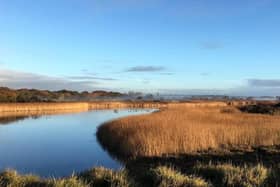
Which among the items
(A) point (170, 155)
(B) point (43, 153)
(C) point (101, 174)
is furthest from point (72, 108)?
(C) point (101, 174)

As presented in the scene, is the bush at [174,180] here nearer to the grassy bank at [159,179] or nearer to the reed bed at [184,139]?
the grassy bank at [159,179]

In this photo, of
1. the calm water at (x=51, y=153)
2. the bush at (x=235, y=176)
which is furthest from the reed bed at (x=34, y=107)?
the bush at (x=235, y=176)

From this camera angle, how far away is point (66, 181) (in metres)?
6.15

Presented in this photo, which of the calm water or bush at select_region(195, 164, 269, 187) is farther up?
bush at select_region(195, 164, 269, 187)

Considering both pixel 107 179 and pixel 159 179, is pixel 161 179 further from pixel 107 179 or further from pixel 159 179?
pixel 107 179

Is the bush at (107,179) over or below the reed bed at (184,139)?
over

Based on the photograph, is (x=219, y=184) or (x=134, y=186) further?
(x=219, y=184)

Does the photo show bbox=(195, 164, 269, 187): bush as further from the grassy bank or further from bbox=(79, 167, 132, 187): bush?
bbox=(79, 167, 132, 187): bush

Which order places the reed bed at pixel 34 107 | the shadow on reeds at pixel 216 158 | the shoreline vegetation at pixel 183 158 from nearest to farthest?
1. the shoreline vegetation at pixel 183 158
2. the shadow on reeds at pixel 216 158
3. the reed bed at pixel 34 107

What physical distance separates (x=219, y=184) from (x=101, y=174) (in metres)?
2.31

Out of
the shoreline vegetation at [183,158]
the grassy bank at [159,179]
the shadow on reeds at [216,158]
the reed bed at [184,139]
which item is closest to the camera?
the grassy bank at [159,179]

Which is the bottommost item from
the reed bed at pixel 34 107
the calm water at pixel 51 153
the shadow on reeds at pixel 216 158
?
the calm water at pixel 51 153

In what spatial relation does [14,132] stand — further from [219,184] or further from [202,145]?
[219,184]

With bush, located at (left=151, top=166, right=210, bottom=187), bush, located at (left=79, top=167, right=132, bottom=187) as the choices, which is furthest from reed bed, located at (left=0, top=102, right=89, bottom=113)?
bush, located at (left=151, top=166, right=210, bottom=187)
